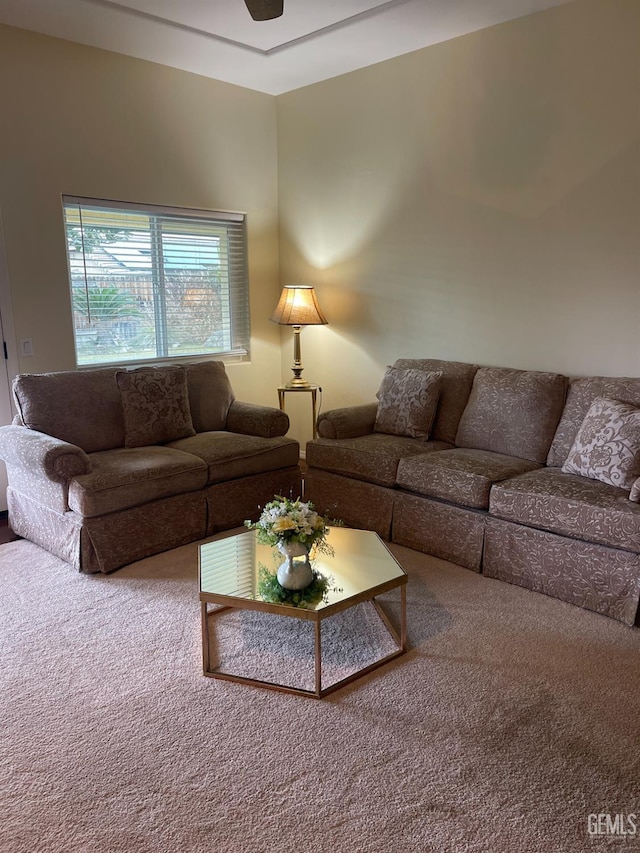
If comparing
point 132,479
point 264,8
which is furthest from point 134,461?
point 264,8

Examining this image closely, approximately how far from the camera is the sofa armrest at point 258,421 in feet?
14.0

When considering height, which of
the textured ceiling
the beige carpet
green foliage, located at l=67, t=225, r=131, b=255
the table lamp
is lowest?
the beige carpet

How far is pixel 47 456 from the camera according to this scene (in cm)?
324

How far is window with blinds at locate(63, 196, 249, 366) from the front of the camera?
14.1 feet

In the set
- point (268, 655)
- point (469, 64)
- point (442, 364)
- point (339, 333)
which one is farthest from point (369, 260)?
point (268, 655)

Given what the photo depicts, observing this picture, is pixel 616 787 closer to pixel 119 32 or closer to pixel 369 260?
pixel 369 260

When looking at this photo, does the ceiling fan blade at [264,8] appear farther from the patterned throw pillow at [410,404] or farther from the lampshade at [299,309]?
A: the lampshade at [299,309]

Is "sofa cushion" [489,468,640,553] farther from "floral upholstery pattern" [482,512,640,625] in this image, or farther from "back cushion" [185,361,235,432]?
"back cushion" [185,361,235,432]

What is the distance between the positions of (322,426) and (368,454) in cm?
47

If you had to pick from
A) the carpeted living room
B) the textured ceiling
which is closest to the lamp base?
the carpeted living room

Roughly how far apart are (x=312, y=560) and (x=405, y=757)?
0.92 metres

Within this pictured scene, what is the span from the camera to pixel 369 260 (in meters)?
4.77

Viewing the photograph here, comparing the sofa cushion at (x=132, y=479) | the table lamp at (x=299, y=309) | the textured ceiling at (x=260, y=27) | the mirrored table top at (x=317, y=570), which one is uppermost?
the textured ceiling at (x=260, y=27)

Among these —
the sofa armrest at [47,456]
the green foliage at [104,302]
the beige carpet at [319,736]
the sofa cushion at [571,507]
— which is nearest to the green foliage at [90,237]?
the green foliage at [104,302]
